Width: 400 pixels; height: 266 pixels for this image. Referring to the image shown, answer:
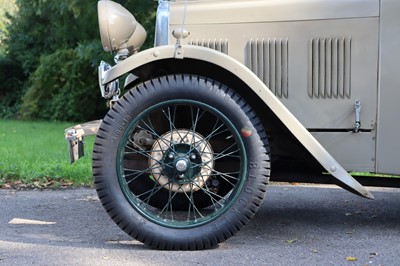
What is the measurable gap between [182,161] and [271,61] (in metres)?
0.98

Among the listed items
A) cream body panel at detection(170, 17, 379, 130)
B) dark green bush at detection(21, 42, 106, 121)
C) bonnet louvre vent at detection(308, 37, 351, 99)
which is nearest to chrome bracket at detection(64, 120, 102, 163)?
cream body panel at detection(170, 17, 379, 130)

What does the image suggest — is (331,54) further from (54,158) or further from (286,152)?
(54,158)

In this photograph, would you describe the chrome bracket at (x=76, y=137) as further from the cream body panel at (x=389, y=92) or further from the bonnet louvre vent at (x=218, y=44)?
the cream body panel at (x=389, y=92)

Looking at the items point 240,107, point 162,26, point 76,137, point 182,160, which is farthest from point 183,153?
point 162,26

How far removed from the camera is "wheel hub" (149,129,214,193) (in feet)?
12.8

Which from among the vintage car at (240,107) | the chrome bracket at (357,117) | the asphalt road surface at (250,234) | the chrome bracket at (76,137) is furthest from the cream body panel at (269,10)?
the asphalt road surface at (250,234)

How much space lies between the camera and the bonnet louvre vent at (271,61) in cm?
423

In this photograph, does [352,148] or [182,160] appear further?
[352,148]

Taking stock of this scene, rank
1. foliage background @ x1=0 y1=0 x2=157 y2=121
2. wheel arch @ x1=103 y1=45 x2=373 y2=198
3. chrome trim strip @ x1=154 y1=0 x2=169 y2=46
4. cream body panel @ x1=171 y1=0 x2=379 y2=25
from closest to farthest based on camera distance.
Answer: wheel arch @ x1=103 y1=45 x2=373 y2=198
cream body panel @ x1=171 y1=0 x2=379 y2=25
chrome trim strip @ x1=154 y1=0 x2=169 y2=46
foliage background @ x1=0 y1=0 x2=157 y2=121

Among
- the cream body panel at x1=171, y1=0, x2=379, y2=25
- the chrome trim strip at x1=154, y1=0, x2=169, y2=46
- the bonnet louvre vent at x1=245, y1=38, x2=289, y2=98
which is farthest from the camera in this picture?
the chrome trim strip at x1=154, y1=0, x2=169, y2=46

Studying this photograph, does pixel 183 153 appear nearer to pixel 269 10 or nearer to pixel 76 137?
pixel 76 137

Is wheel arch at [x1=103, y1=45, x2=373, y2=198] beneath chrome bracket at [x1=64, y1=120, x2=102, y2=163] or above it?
above

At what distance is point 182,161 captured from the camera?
12.7ft

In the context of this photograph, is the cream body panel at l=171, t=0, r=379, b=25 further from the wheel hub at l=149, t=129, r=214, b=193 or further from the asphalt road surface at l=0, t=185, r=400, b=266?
the asphalt road surface at l=0, t=185, r=400, b=266
